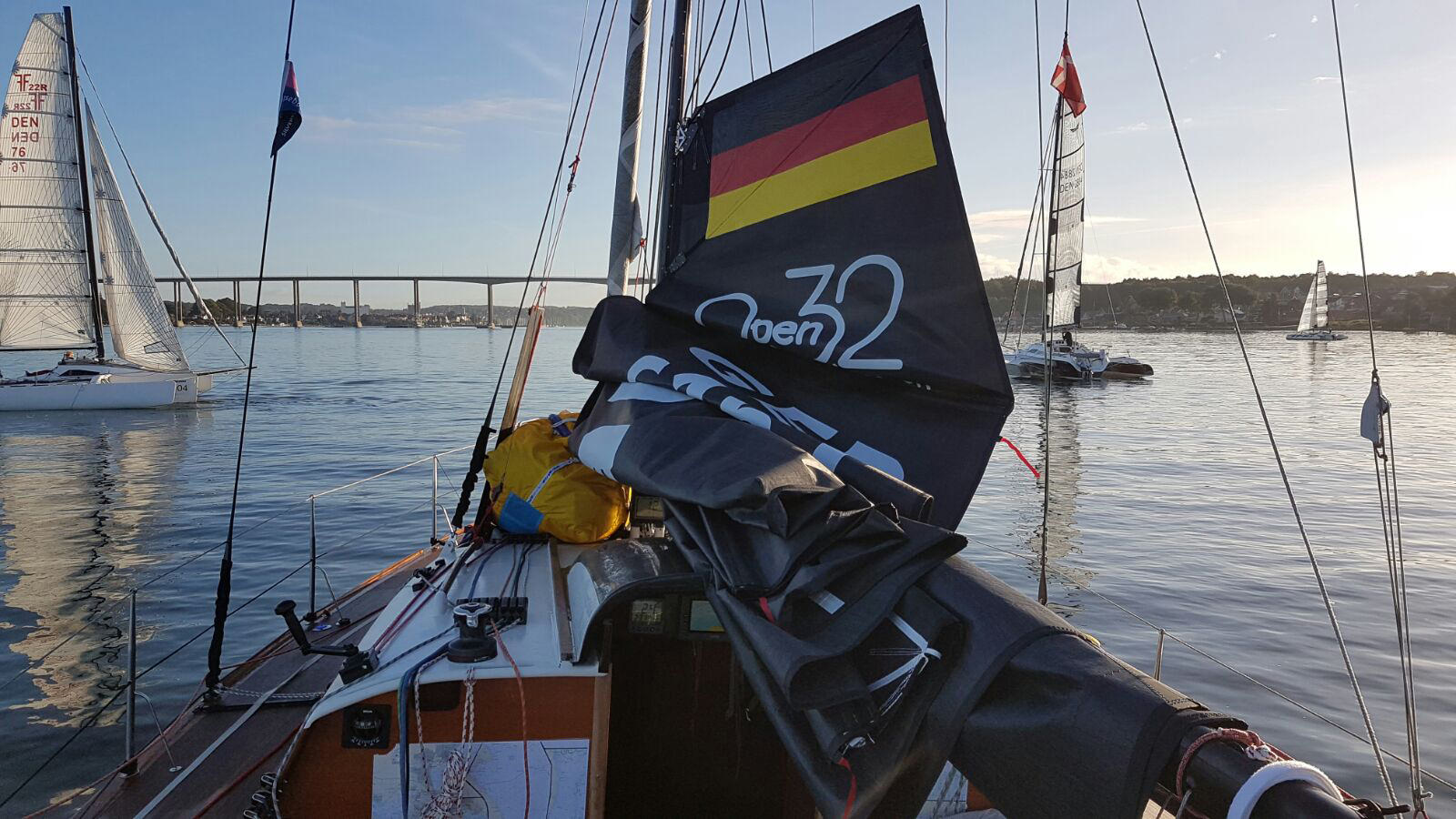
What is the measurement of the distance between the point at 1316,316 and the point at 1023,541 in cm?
5823

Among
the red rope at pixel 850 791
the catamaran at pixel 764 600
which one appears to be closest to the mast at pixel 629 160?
the catamaran at pixel 764 600

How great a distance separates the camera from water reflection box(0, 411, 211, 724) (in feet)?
21.3

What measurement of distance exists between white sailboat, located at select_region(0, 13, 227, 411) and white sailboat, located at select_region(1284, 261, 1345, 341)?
4068 centimetres

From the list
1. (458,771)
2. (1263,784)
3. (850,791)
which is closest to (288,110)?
(458,771)

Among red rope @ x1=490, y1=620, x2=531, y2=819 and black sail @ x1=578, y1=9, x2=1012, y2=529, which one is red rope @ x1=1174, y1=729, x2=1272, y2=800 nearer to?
black sail @ x1=578, y1=9, x2=1012, y2=529

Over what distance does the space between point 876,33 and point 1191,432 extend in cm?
2060

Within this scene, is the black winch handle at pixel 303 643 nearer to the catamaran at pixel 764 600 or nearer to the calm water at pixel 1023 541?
the catamaran at pixel 764 600

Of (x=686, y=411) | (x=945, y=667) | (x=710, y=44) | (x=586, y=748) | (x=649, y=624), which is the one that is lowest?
(x=586, y=748)

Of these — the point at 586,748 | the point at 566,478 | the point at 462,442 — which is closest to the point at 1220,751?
the point at 586,748

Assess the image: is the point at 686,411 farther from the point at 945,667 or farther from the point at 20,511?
the point at 20,511

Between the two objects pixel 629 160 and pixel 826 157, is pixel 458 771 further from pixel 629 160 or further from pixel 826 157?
pixel 629 160

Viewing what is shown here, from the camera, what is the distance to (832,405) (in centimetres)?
303

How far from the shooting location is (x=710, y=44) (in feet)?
16.7

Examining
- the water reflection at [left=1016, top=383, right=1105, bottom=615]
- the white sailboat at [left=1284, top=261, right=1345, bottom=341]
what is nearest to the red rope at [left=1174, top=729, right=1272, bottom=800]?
the water reflection at [left=1016, top=383, right=1105, bottom=615]
